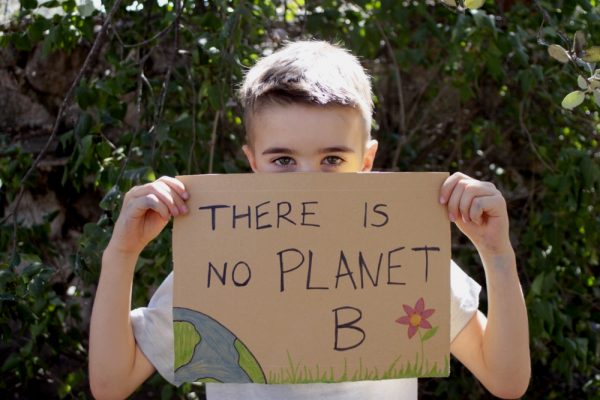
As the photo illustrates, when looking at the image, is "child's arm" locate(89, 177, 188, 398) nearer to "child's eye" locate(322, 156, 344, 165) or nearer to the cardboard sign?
the cardboard sign

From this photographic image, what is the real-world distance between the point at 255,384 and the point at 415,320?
0.33 meters

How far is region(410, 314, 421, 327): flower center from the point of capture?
1.50 meters

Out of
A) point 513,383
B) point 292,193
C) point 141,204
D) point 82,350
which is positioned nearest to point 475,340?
point 513,383

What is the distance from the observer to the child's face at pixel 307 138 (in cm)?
156

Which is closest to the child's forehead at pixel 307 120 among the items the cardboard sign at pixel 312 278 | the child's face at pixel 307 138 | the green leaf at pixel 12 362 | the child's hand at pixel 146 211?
the child's face at pixel 307 138

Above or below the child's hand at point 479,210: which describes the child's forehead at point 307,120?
above

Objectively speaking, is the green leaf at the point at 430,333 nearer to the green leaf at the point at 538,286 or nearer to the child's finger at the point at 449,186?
the child's finger at the point at 449,186

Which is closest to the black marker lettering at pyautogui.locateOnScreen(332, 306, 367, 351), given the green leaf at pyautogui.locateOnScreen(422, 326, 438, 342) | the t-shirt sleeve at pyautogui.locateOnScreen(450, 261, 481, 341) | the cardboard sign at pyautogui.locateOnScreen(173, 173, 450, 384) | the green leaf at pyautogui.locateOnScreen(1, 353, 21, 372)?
the cardboard sign at pyautogui.locateOnScreen(173, 173, 450, 384)

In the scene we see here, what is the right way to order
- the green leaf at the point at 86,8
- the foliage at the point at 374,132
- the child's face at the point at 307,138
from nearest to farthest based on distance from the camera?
the child's face at the point at 307,138, the green leaf at the point at 86,8, the foliage at the point at 374,132

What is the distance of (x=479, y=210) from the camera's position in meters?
1.44

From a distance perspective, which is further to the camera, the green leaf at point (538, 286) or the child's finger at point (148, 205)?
the green leaf at point (538, 286)

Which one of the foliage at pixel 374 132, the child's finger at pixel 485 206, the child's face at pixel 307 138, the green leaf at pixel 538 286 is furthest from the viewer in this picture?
the green leaf at pixel 538 286

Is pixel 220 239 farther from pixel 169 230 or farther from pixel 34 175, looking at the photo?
pixel 34 175

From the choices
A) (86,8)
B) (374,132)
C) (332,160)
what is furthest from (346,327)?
(374,132)
